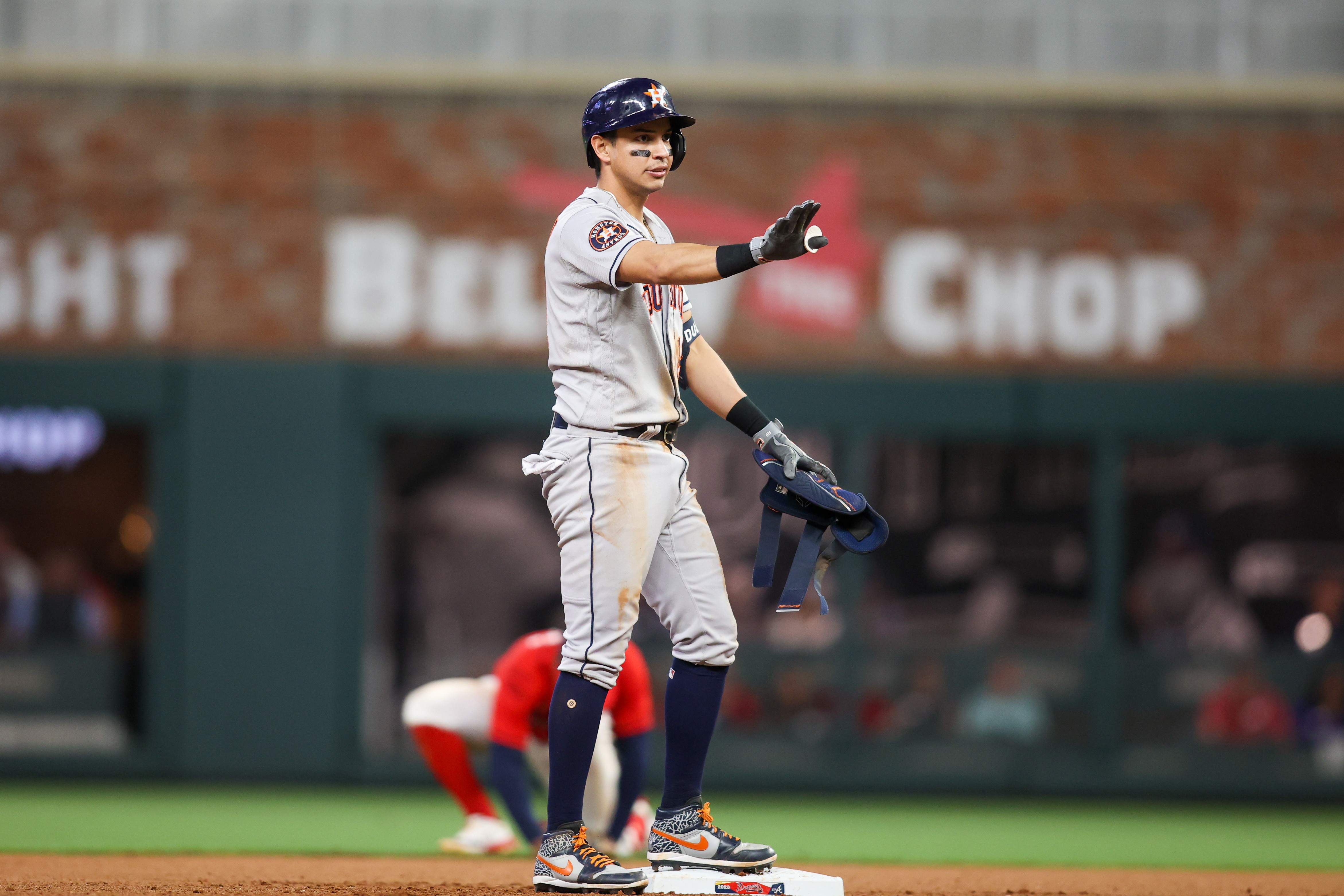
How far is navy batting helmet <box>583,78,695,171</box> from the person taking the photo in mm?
4473

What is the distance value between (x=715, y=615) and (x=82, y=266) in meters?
8.16

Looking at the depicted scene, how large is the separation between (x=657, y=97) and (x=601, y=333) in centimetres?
72

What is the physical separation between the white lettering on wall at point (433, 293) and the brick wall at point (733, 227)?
17mm

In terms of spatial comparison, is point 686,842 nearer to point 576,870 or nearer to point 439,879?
point 576,870

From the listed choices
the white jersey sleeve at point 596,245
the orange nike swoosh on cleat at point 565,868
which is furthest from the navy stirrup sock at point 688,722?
the white jersey sleeve at point 596,245

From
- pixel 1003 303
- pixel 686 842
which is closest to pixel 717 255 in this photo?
pixel 686 842

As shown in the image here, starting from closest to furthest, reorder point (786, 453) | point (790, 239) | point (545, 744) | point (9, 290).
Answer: point (790, 239)
point (786, 453)
point (545, 744)
point (9, 290)

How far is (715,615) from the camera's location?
15.0ft

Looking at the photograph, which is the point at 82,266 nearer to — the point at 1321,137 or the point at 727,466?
the point at 727,466

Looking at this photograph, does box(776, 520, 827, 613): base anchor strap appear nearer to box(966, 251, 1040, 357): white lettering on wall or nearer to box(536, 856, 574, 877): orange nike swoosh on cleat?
→ box(536, 856, 574, 877): orange nike swoosh on cleat

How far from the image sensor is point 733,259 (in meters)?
4.12

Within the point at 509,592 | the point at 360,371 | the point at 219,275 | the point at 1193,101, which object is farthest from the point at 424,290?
the point at 1193,101

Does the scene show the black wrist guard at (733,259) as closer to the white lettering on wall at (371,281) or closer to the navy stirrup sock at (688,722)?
the navy stirrup sock at (688,722)

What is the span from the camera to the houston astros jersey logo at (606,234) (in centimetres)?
434
